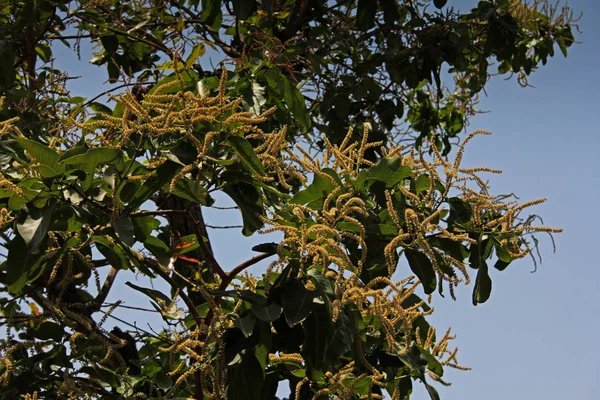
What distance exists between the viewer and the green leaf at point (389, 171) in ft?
6.70

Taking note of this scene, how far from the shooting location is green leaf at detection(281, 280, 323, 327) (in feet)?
5.99

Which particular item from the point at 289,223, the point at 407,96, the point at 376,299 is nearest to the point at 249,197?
the point at 289,223

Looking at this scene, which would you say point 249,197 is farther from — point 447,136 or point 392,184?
point 447,136

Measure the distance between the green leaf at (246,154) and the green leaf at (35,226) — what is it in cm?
40

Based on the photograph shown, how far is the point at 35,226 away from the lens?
171 centimetres

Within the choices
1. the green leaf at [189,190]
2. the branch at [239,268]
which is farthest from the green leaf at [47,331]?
the green leaf at [189,190]

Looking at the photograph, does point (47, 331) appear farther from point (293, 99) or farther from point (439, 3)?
point (439, 3)

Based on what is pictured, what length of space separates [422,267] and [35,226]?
904 mm

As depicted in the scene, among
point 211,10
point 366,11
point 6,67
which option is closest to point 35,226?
point 6,67

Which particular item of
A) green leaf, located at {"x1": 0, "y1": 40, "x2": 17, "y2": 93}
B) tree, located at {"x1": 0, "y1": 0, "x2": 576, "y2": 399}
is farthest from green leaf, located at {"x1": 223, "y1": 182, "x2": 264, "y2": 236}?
green leaf, located at {"x1": 0, "y1": 40, "x2": 17, "y2": 93}

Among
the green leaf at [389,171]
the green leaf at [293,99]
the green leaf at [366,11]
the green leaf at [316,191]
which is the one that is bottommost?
the green leaf at [316,191]

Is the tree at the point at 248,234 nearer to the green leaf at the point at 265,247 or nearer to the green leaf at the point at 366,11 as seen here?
the green leaf at the point at 265,247

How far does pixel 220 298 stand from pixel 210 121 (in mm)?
522

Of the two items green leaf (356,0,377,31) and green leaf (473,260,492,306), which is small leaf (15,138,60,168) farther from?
green leaf (356,0,377,31)
